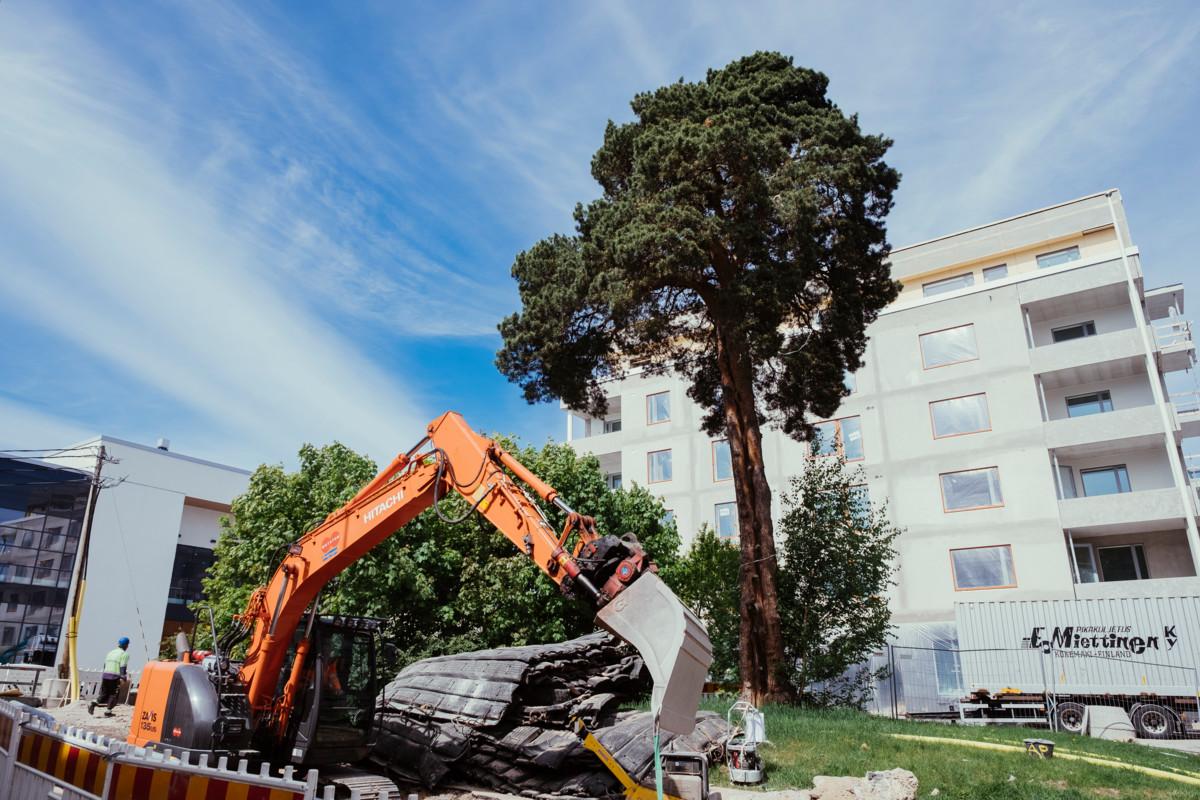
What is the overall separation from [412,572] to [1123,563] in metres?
26.2

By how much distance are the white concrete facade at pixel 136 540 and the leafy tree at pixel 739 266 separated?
30048 mm

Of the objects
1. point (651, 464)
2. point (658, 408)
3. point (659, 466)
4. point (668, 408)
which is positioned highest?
point (658, 408)

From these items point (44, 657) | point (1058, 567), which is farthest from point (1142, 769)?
point (44, 657)

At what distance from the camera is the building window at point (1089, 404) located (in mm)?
31484

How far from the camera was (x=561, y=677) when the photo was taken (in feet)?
41.6

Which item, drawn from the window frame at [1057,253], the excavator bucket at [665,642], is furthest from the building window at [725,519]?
the excavator bucket at [665,642]

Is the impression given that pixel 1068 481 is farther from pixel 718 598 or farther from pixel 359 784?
pixel 359 784

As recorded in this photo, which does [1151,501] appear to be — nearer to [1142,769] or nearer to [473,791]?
[1142,769]

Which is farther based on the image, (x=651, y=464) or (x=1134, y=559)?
(x=651, y=464)

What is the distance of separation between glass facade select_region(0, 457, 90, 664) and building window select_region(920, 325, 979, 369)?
1600 inches

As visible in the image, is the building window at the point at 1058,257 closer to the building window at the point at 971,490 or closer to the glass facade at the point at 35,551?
the building window at the point at 971,490

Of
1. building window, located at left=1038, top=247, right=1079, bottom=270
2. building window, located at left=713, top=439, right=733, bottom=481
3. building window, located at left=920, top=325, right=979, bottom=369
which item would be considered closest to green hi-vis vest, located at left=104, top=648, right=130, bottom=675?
building window, located at left=713, top=439, right=733, bottom=481

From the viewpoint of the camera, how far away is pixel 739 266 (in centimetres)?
1780

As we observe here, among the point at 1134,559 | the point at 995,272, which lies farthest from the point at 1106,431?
the point at 995,272
